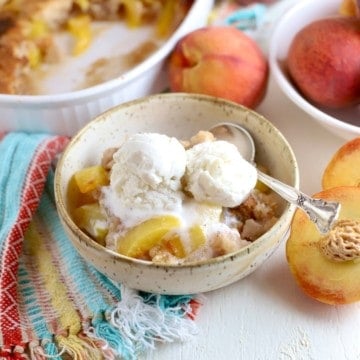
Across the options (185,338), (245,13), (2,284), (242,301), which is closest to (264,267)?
(242,301)

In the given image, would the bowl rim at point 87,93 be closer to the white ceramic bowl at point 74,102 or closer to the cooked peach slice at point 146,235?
the white ceramic bowl at point 74,102

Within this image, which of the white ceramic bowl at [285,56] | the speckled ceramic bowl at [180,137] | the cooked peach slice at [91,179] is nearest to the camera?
the speckled ceramic bowl at [180,137]

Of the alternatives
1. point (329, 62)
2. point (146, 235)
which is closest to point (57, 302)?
point (146, 235)

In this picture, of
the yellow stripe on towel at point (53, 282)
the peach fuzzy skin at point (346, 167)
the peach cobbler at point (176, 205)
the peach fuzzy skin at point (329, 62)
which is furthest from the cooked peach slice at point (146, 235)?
the peach fuzzy skin at point (329, 62)

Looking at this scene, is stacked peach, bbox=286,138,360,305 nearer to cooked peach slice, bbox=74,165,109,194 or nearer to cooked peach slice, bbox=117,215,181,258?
cooked peach slice, bbox=117,215,181,258

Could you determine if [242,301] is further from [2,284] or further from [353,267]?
[2,284]

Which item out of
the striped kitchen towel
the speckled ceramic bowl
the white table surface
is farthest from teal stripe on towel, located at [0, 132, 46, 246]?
the white table surface
